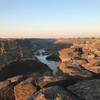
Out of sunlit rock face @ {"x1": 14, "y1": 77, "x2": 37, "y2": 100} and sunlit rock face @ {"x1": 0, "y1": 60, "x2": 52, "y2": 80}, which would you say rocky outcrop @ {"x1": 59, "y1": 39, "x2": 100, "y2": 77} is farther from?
sunlit rock face @ {"x1": 14, "y1": 77, "x2": 37, "y2": 100}

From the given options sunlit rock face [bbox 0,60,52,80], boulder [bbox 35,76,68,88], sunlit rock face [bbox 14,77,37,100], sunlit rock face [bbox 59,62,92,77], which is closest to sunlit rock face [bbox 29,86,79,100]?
boulder [bbox 35,76,68,88]

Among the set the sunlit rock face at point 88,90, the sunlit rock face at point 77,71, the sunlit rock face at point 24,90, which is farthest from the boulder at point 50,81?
the sunlit rock face at point 77,71

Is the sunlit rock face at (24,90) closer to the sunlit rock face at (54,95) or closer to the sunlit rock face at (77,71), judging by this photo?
the sunlit rock face at (54,95)

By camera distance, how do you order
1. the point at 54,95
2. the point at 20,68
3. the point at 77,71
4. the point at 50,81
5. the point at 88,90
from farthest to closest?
the point at 20,68 → the point at 77,71 → the point at 50,81 → the point at 88,90 → the point at 54,95

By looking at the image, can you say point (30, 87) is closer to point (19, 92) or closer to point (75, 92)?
point (19, 92)

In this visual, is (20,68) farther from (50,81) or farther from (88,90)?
(88,90)

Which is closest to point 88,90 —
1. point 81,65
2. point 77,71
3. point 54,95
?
point 54,95

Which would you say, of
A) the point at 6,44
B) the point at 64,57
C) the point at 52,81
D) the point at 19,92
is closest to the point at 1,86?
the point at 19,92

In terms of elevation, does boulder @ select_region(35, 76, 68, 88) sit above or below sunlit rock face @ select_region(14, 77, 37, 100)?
above
